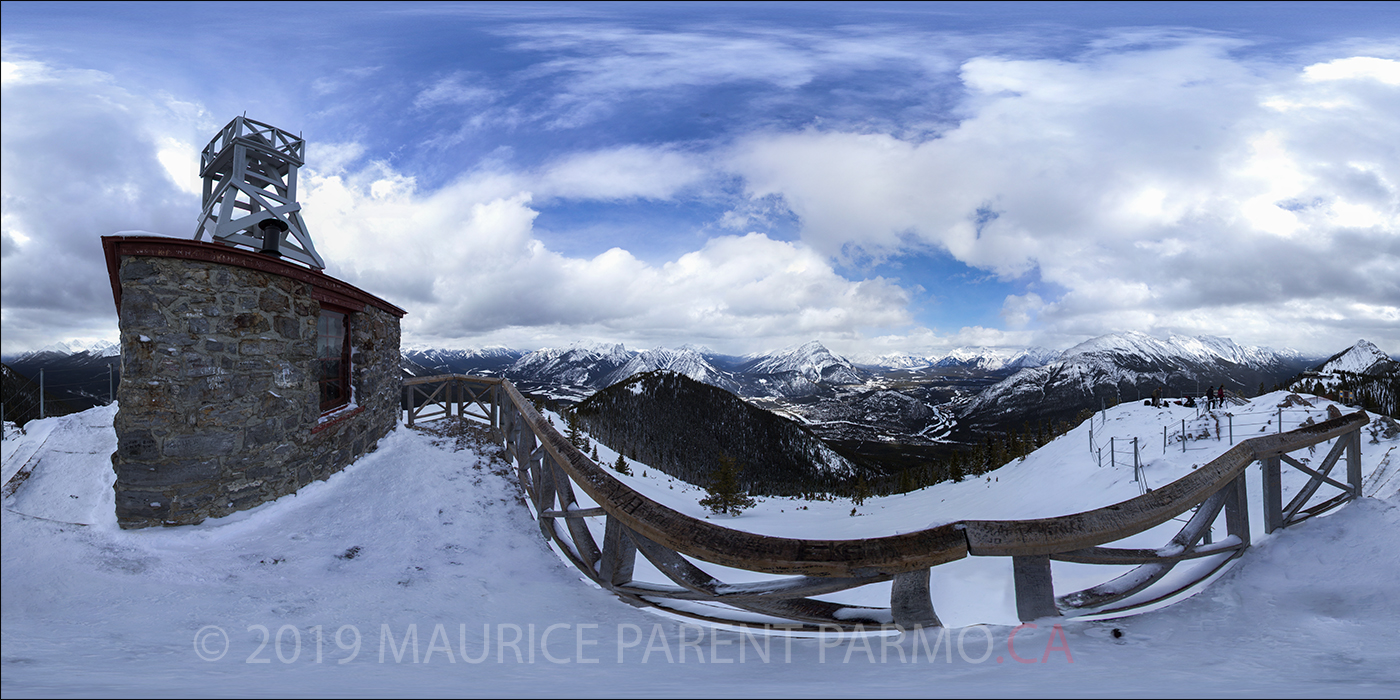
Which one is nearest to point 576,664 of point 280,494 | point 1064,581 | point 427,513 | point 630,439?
point 427,513

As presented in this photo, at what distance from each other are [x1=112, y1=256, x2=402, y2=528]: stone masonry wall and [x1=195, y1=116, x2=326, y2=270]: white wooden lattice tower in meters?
2.85

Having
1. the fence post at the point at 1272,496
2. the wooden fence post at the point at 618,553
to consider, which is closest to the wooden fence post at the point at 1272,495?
the fence post at the point at 1272,496

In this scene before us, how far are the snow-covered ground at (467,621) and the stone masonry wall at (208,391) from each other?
1.20ft

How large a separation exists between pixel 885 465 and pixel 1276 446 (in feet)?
429

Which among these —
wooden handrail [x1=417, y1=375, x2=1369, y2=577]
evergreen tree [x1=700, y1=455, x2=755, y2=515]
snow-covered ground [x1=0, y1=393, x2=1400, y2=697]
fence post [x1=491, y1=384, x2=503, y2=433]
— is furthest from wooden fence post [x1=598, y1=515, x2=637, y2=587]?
evergreen tree [x1=700, y1=455, x2=755, y2=515]

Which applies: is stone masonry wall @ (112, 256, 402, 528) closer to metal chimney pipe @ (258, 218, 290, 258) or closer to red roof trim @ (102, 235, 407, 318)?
red roof trim @ (102, 235, 407, 318)

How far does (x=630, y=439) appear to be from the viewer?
8225cm

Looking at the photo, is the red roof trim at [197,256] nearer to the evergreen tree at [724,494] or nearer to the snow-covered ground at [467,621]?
the snow-covered ground at [467,621]

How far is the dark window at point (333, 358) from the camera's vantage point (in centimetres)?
742

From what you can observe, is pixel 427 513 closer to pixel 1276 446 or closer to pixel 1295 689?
pixel 1295 689

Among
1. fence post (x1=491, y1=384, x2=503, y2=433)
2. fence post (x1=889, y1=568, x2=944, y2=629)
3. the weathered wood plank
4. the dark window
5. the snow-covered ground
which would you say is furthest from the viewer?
fence post (x1=491, y1=384, x2=503, y2=433)

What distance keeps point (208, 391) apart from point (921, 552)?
693cm

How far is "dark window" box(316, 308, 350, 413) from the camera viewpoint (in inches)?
292

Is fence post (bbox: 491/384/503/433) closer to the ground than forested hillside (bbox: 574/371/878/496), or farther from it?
farther from it
